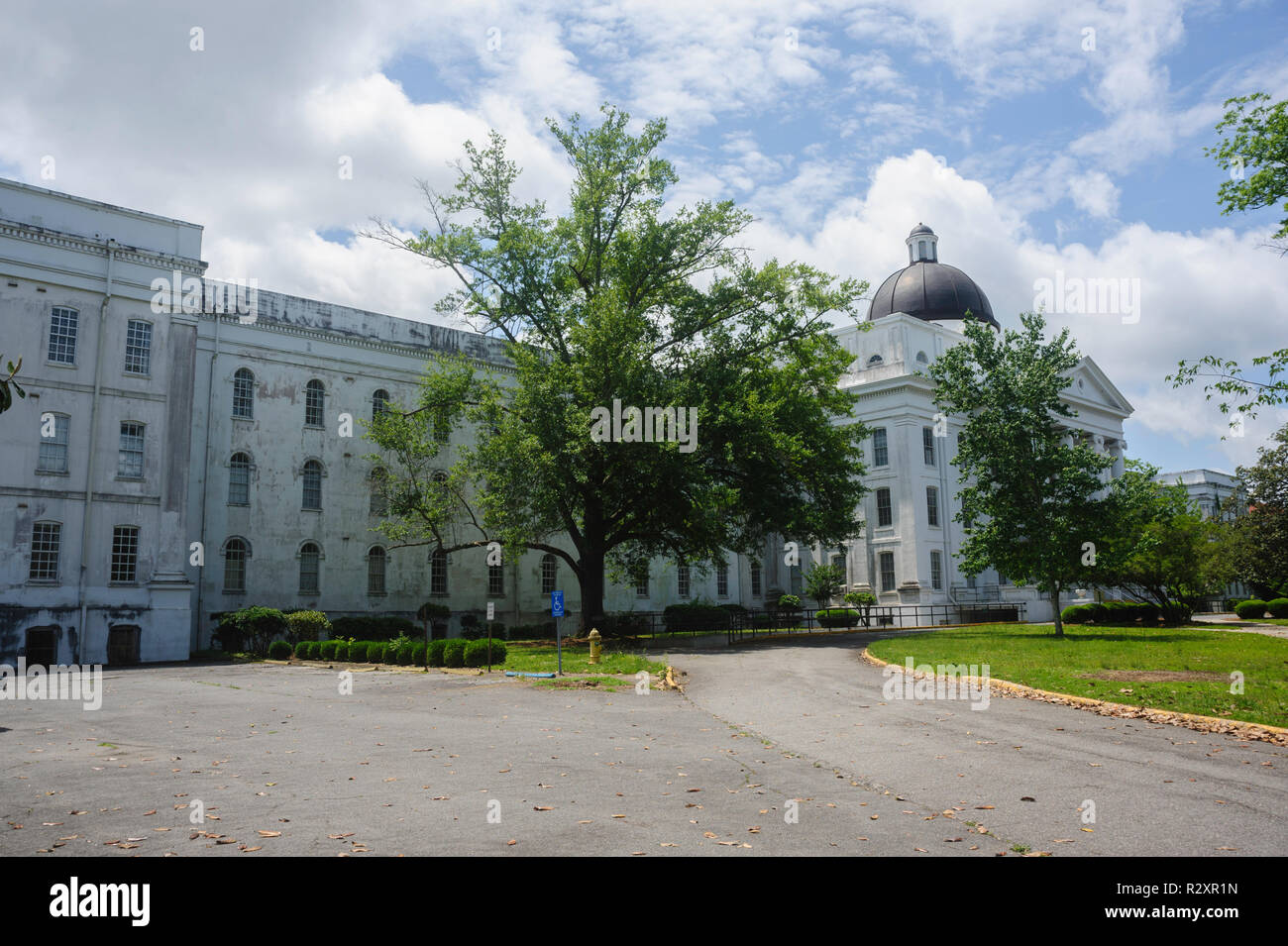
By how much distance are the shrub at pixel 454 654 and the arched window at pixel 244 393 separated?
63.3 feet

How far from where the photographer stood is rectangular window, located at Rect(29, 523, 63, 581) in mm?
30344

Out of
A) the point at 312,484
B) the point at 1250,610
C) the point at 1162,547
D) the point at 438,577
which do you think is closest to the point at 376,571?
the point at 438,577

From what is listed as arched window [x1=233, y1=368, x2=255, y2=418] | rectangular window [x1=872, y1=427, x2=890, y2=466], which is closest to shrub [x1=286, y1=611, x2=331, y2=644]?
arched window [x1=233, y1=368, x2=255, y2=418]

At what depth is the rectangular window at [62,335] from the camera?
31.5 m

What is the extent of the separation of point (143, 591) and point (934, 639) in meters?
26.6

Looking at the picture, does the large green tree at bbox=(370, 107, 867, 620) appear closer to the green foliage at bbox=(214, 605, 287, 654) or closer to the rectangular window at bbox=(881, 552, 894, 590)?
the green foliage at bbox=(214, 605, 287, 654)

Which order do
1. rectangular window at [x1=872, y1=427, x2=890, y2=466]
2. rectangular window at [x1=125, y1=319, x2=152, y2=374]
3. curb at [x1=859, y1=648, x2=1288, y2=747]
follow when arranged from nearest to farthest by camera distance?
1. curb at [x1=859, y1=648, x2=1288, y2=747]
2. rectangular window at [x1=125, y1=319, x2=152, y2=374]
3. rectangular window at [x1=872, y1=427, x2=890, y2=466]

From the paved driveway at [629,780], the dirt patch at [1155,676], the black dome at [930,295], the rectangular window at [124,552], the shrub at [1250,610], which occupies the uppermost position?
the black dome at [930,295]

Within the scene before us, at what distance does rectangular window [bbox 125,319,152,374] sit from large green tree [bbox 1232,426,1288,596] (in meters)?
52.3

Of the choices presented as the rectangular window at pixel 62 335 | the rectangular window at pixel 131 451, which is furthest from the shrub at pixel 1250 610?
the rectangular window at pixel 62 335

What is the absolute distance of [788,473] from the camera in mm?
31609

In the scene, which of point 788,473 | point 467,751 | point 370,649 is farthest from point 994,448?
point 467,751

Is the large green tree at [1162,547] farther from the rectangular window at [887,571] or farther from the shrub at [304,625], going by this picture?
the shrub at [304,625]
